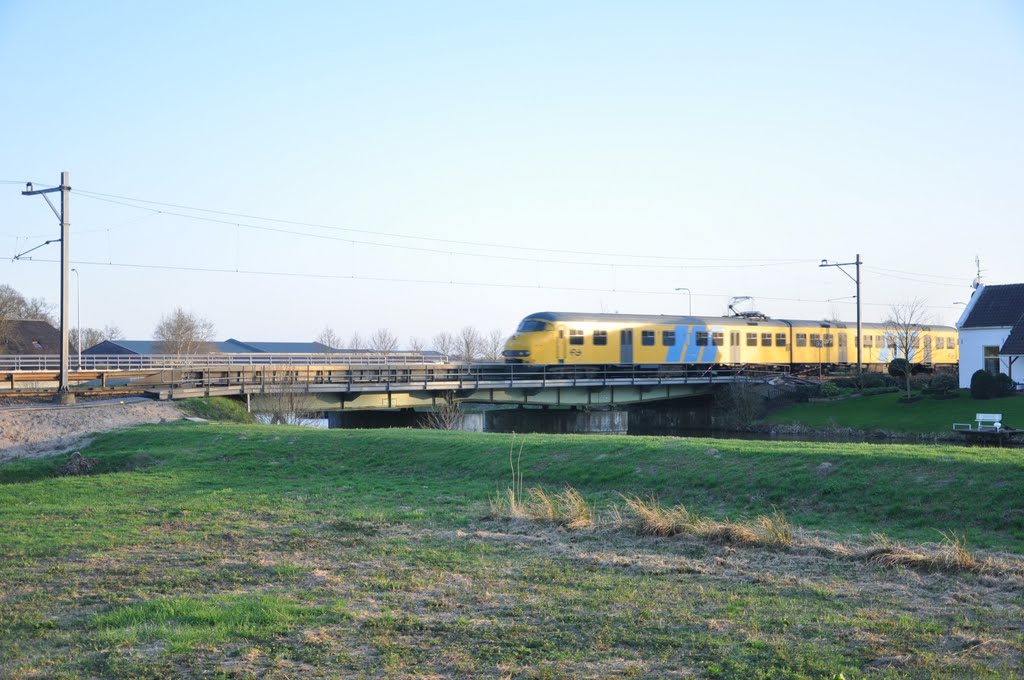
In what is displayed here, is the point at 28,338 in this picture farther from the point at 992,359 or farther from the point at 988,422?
the point at 992,359

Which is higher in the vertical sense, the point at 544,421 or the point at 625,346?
the point at 625,346

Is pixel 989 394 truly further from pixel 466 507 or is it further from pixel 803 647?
pixel 803 647

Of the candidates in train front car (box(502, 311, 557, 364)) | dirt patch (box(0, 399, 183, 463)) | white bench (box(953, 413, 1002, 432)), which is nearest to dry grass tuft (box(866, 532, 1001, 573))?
dirt patch (box(0, 399, 183, 463))

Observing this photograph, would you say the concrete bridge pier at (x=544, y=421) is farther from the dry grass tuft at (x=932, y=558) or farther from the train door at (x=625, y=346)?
the dry grass tuft at (x=932, y=558)

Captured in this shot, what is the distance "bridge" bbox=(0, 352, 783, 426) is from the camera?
36.2m

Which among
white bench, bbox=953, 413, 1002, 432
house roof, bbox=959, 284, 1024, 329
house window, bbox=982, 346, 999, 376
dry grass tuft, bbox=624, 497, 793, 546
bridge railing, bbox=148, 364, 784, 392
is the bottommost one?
white bench, bbox=953, 413, 1002, 432

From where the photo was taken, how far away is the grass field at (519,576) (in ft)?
21.9

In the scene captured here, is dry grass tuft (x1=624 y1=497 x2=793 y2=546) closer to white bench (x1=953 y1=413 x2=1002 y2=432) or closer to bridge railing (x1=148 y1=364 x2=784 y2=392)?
white bench (x1=953 y1=413 x2=1002 y2=432)

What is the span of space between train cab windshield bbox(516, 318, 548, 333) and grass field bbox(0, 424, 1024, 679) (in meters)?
28.2

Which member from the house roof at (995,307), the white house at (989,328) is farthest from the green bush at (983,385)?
the house roof at (995,307)

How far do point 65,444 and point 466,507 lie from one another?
1626 centimetres

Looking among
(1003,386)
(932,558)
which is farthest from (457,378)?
(932,558)

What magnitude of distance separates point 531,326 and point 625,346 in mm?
5983

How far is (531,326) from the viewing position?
46.7 metres
